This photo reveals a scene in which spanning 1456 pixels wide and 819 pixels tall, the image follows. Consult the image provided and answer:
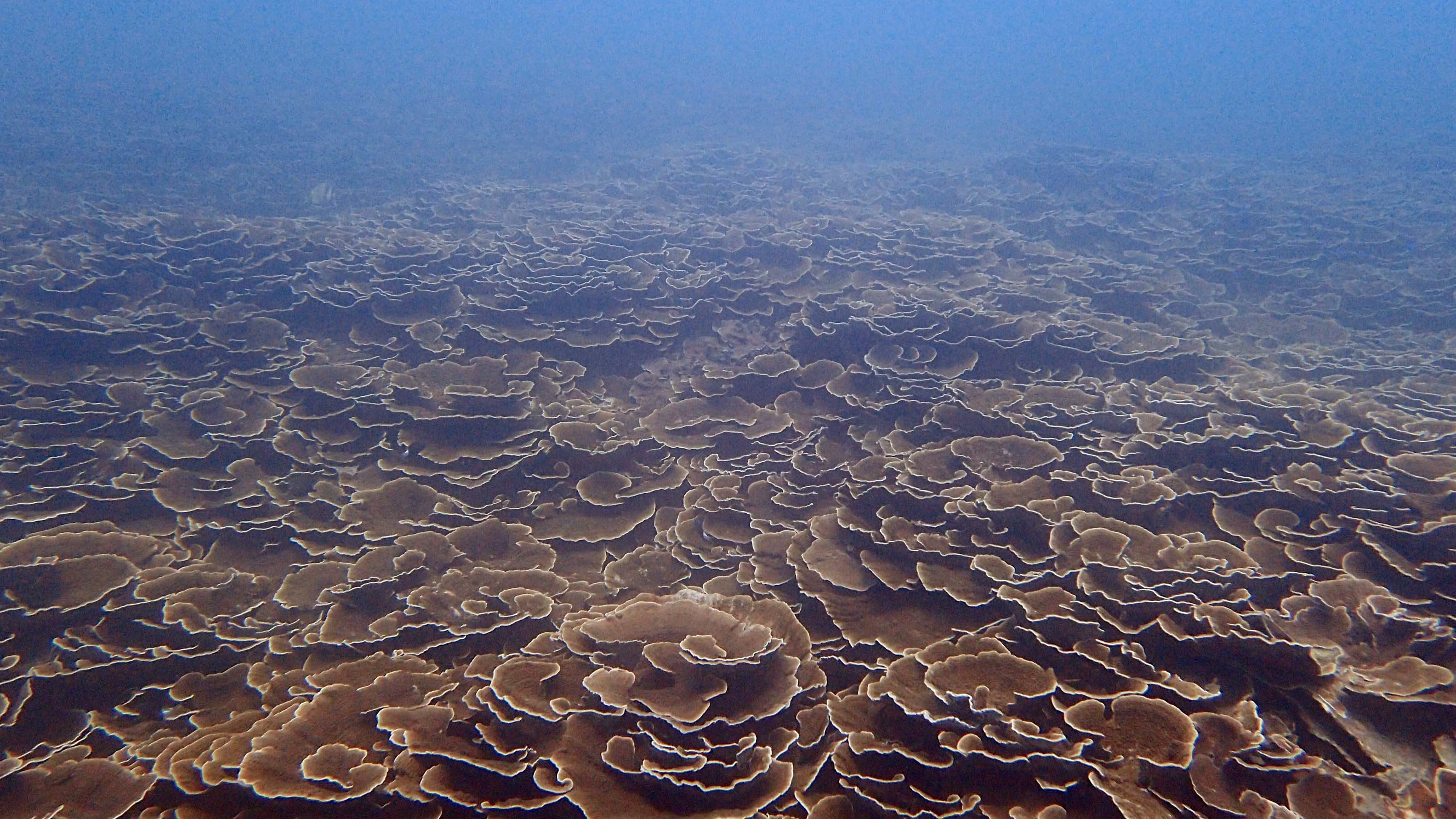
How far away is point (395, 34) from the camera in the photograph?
77875 millimetres

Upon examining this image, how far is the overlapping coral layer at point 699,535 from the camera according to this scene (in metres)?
3.38

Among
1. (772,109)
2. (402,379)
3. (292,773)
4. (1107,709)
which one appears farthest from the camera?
(772,109)

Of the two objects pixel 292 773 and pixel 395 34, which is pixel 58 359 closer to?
pixel 292 773

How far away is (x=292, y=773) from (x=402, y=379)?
5615 millimetres

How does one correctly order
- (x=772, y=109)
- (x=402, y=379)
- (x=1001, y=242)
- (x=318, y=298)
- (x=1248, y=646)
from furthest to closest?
(x=772, y=109) → (x=1001, y=242) → (x=318, y=298) → (x=402, y=379) → (x=1248, y=646)

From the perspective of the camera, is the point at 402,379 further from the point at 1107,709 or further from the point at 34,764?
the point at 1107,709

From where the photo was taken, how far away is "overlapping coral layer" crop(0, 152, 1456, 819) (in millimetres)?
3385

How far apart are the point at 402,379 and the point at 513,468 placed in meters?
2.30

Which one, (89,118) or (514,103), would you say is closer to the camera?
(89,118)

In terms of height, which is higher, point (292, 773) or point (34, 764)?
point (292, 773)

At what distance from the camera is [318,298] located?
33.2 feet

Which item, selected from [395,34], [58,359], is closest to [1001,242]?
[58,359]

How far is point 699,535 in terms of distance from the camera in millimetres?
6207

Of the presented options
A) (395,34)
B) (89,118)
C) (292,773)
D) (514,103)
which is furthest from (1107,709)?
(395,34)
